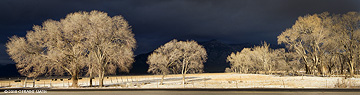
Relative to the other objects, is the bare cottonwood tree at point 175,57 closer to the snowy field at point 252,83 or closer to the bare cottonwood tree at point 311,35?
the snowy field at point 252,83

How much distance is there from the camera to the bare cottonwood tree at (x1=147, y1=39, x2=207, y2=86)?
4278 cm

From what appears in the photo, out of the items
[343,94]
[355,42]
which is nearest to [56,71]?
[343,94]

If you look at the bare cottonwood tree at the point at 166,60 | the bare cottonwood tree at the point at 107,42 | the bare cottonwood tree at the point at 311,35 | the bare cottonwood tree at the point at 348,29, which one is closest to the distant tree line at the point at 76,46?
the bare cottonwood tree at the point at 107,42

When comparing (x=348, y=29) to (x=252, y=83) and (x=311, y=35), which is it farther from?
(x=252, y=83)

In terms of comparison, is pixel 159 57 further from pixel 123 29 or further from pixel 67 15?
pixel 67 15

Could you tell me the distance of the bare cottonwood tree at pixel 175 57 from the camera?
42.8 m

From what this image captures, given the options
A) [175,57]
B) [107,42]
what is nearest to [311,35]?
[175,57]

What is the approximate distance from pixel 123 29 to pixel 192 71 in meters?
17.8

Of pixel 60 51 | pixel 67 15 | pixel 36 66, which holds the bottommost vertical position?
pixel 36 66

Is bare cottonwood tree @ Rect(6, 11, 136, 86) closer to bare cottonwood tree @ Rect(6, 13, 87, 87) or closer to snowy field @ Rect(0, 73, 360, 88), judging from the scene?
bare cottonwood tree @ Rect(6, 13, 87, 87)

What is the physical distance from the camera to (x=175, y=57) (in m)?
43.4

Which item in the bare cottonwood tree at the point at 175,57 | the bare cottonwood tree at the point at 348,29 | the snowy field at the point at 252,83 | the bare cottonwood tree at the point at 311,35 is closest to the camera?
the snowy field at the point at 252,83

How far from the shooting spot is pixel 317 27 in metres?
54.7

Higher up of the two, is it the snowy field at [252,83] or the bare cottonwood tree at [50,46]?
the bare cottonwood tree at [50,46]
